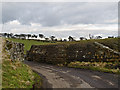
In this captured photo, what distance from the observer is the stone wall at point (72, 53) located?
23.5m

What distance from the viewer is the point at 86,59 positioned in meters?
24.4

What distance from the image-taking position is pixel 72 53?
2673cm

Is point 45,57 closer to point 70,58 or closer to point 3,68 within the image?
point 70,58

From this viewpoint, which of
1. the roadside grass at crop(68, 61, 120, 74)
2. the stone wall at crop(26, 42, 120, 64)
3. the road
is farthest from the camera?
the stone wall at crop(26, 42, 120, 64)

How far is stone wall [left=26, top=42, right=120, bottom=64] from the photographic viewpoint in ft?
76.9

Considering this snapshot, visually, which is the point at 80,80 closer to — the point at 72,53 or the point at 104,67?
the point at 104,67

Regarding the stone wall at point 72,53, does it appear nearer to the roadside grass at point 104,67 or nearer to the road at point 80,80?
the roadside grass at point 104,67

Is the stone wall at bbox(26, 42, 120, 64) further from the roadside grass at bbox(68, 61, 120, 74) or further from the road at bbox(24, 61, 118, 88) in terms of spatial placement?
the road at bbox(24, 61, 118, 88)

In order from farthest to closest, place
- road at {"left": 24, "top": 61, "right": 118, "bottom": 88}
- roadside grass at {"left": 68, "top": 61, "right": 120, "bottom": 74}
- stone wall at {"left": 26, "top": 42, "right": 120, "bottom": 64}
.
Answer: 1. stone wall at {"left": 26, "top": 42, "right": 120, "bottom": 64}
2. roadside grass at {"left": 68, "top": 61, "right": 120, "bottom": 74}
3. road at {"left": 24, "top": 61, "right": 118, "bottom": 88}

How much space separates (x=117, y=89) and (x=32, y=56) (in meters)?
26.8

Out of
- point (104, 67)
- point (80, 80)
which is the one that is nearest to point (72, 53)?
point (104, 67)

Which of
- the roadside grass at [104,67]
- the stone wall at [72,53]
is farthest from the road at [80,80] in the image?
the stone wall at [72,53]

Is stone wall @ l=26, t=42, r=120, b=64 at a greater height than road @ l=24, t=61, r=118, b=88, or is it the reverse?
stone wall @ l=26, t=42, r=120, b=64

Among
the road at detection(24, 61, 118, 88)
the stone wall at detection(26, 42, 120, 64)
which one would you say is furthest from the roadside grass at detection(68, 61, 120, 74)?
the stone wall at detection(26, 42, 120, 64)
